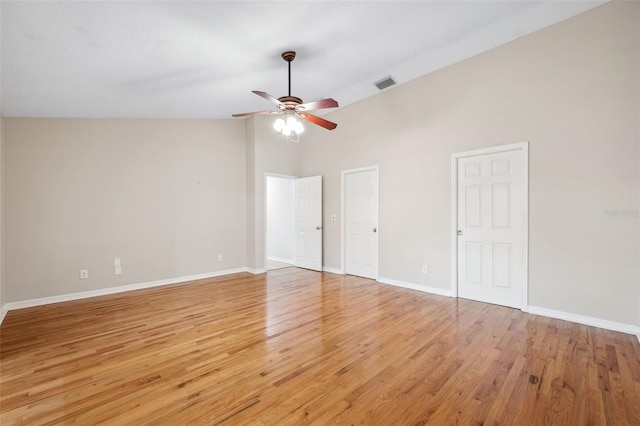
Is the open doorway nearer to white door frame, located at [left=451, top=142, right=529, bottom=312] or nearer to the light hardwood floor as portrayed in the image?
the light hardwood floor

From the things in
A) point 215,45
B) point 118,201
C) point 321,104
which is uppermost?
point 215,45

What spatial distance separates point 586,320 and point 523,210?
1.35 metres

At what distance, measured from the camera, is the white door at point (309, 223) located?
600cm

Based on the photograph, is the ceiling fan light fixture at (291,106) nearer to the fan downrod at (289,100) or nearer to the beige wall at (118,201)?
the fan downrod at (289,100)

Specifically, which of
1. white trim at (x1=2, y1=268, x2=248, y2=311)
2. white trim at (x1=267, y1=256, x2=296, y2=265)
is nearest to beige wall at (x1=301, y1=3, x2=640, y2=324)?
white trim at (x1=267, y1=256, x2=296, y2=265)

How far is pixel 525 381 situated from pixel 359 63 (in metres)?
3.91

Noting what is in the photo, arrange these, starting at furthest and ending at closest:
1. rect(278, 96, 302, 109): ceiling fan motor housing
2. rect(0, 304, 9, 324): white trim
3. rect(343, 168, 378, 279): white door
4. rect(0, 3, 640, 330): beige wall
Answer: rect(343, 168, 378, 279): white door
rect(0, 304, 9, 324): white trim
rect(278, 96, 302, 109): ceiling fan motor housing
rect(0, 3, 640, 330): beige wall

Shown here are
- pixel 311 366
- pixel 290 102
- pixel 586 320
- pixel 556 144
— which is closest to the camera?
pixel 311 366

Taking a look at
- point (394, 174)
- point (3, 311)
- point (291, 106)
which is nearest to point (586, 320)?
point (394, 174)

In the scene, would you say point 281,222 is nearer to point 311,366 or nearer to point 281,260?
point 281,260

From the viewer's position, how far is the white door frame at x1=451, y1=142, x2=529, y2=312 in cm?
348

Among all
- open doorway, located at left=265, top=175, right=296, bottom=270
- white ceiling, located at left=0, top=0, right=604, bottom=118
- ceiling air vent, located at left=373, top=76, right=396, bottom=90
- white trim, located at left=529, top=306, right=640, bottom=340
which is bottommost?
white trim, located at left=529, top=306, right=640, bottom=340

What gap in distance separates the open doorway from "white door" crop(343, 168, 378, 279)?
163 cm

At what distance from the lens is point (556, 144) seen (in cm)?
330
